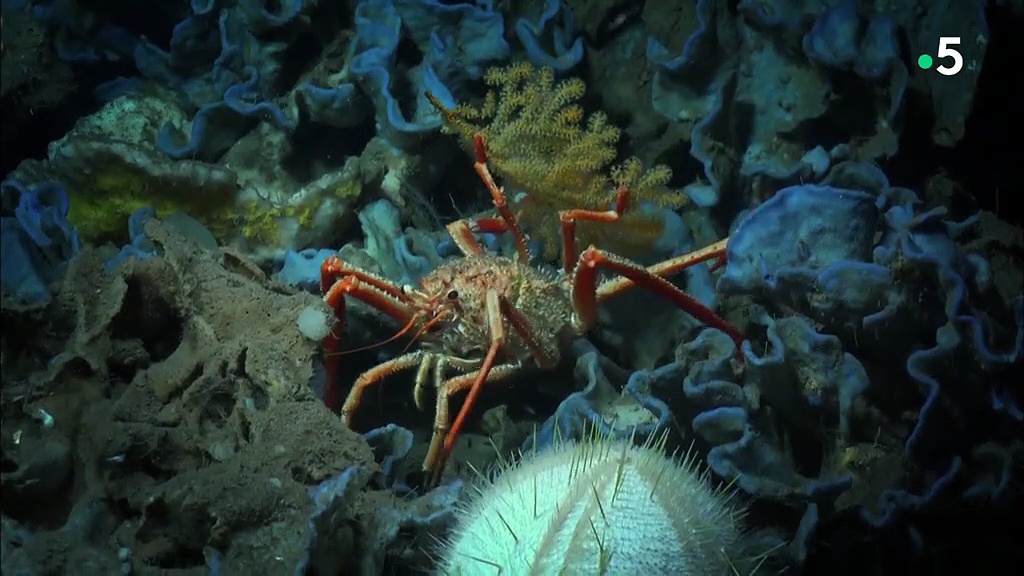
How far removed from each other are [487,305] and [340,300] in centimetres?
60

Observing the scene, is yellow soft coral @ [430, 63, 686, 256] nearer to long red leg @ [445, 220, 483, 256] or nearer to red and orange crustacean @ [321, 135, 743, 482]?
red and orange crustacean @ [321, 135, 743, 482]

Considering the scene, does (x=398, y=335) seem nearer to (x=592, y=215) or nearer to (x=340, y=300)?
(x=340, y=300)

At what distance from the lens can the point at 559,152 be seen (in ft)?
10.5

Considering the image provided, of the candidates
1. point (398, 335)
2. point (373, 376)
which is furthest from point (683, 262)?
point (373, 376)

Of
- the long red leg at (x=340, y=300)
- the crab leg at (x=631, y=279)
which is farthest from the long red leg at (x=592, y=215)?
the long red leg at (x=340, y=300)

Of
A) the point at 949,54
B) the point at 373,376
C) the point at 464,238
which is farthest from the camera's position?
the point at 464,238

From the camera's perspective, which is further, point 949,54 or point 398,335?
point 398,335

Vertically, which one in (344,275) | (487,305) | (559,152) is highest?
(559,152)

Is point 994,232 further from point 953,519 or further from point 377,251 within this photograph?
point 377,251

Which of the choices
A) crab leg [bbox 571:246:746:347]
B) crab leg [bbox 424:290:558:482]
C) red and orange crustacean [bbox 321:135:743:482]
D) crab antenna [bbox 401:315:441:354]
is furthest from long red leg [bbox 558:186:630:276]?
crab antenna [bbox 401:315:441:354]

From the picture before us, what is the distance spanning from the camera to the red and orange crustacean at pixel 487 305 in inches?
116

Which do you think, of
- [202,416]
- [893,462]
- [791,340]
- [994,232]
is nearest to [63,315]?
[202,416]

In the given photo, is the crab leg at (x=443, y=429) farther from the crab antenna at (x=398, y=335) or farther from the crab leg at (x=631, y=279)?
the crab leg at (x=631, y=279)

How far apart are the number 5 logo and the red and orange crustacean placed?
40.2 inches
